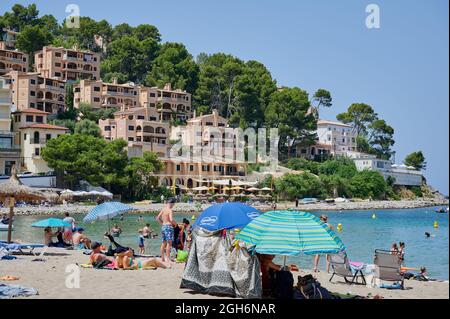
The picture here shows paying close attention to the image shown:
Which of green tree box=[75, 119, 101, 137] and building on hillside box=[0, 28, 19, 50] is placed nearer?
green tree box=[75, 119, 101, 137]

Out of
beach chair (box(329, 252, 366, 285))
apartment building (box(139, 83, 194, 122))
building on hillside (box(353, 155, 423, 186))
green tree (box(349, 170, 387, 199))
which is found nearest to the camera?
beach chair (box(329, 252, 366, 285))

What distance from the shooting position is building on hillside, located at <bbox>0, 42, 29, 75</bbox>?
82438mm

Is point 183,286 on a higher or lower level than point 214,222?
lower

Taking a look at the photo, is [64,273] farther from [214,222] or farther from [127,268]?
[214,222]

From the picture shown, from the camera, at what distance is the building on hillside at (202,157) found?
234 ft

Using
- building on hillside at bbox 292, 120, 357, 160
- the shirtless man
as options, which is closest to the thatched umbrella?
the shirtless man

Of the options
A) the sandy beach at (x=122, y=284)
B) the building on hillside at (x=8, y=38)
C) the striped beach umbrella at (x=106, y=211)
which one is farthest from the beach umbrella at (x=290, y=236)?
the building on hillside at (x=8, y=38)

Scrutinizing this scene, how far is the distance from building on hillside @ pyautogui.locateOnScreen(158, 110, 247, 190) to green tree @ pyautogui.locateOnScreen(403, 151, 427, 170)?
39036mm

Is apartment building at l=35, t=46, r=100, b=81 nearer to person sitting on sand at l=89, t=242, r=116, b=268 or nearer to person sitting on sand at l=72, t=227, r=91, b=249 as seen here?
person sitting on sand at l=72, t=227, r=91, b=249

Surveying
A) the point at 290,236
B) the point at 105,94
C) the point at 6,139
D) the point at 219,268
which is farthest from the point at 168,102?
the point at 290,236

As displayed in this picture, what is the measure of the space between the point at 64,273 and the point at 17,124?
54.5m

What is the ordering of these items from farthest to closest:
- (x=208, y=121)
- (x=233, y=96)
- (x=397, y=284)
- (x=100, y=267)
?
(x=233, y=96), (x=208, y=121), (x=100, y=267), (x=397, y=284)

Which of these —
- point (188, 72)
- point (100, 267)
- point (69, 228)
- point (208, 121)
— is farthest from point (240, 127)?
point (100, 267)

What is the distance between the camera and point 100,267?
14.3 meters
